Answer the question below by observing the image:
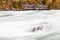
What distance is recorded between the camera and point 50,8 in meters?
1.67

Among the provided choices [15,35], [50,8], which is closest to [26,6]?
[50,8]

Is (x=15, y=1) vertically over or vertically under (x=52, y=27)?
over

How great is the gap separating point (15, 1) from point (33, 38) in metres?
1.00

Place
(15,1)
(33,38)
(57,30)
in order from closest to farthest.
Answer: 1. (33,38)
2. (57,30)
3. (15,1)

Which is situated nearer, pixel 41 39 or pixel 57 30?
pixel 41 39

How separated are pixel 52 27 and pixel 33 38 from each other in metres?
0.18

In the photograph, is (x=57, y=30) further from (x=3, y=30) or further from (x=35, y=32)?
(x=3, y=30)

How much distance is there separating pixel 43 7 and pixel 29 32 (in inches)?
38.7

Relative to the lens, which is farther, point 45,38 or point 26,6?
point 26,6

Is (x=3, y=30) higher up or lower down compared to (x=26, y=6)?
lower down

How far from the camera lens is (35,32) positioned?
2.24 ft

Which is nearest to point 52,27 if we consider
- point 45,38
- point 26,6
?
point 45,38

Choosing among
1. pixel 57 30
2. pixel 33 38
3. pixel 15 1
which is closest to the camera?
pixel 33 38

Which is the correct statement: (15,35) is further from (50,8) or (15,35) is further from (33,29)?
(50,8)
